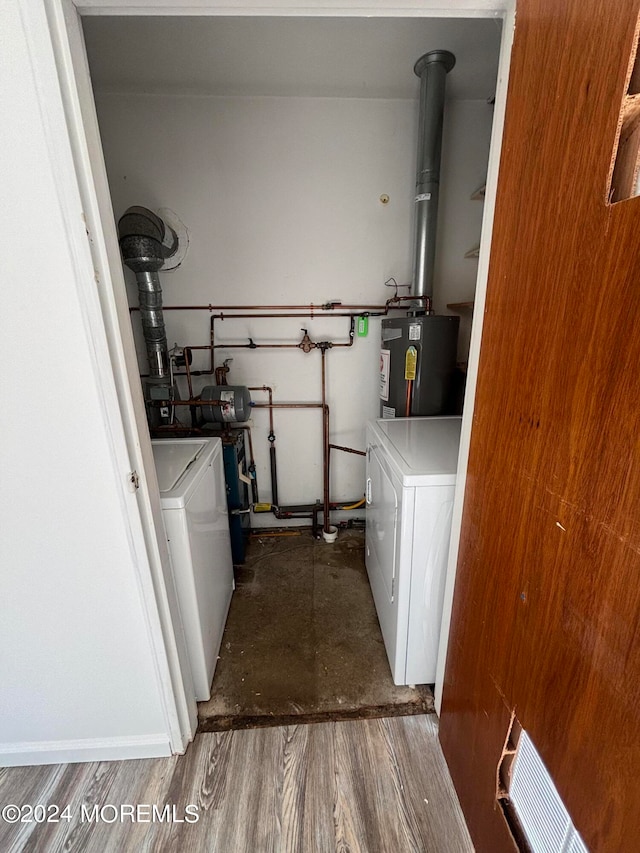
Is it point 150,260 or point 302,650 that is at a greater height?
point 150,260

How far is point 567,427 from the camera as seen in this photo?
59cm

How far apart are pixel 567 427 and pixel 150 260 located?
1931mm

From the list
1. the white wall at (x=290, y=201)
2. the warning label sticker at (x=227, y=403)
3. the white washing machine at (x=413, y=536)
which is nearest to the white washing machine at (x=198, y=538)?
the warning label sticker at (x=227, y=403)

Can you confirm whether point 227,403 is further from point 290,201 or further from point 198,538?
point 290,201

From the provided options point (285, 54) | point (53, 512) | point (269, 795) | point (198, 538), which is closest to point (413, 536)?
point (198, 538)

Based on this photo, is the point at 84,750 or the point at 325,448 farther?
the point at 325,448

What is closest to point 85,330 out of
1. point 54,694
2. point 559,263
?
point 559,263

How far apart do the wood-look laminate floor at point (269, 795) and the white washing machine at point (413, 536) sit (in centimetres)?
26

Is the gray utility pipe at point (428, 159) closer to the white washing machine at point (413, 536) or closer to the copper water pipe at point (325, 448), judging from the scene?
the copper water pipe at point (325, 448)

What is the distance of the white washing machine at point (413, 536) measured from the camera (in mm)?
1187

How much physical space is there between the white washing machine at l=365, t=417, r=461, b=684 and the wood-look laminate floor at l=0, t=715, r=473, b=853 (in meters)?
0.26

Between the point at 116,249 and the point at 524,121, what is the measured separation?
0.93 m

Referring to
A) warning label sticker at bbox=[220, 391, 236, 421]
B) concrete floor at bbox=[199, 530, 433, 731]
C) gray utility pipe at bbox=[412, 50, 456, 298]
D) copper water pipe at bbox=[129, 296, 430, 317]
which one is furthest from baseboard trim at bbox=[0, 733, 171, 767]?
gray utility pipe at bbox=[412, 50, 456, 298]

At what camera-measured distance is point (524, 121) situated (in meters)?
0.69
